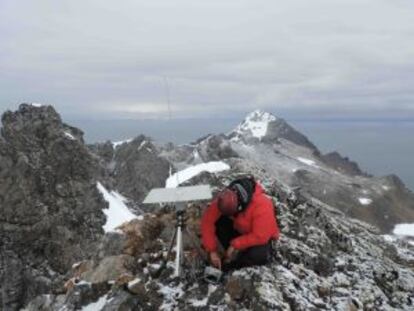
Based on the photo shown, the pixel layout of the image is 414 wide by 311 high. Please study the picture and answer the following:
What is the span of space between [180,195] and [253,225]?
1830 millimetres

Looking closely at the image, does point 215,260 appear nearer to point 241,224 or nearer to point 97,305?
point 241,224

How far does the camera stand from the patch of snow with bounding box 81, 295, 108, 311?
1442 centimetres

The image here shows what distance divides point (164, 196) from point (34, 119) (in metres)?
59.9

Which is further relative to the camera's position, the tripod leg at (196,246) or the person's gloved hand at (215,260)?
the tripod leg at (196,246)

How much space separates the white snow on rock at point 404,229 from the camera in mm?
142875

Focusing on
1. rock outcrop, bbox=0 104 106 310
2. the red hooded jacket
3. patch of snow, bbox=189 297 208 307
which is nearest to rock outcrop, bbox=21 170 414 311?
patch of snow, bbox=189 297 208 307

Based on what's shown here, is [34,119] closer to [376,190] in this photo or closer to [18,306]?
[18,306]

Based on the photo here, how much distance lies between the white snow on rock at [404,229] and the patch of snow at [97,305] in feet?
443

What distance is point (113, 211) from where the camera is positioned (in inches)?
2832

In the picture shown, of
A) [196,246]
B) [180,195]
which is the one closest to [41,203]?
[196,246]

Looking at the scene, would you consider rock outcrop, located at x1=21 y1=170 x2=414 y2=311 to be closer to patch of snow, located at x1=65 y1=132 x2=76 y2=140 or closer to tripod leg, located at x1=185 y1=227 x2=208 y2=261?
tripod leg, located at x1=185 y1=227 x2=208 y2=261

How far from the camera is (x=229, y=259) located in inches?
568

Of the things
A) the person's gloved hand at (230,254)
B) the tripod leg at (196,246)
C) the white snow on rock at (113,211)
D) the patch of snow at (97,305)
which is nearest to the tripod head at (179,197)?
the tripod leg at (196,246)

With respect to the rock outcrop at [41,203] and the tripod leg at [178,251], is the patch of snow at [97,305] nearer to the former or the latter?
the tripod leg at [178,251]
